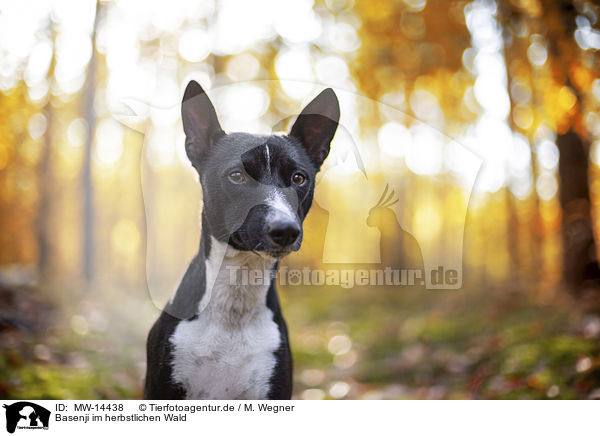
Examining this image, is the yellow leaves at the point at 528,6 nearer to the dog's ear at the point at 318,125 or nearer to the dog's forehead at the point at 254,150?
the dog's ear at the point at 318,125

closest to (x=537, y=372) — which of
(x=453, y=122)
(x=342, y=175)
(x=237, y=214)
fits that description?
(x=342, y=175)

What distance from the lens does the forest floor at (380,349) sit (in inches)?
136

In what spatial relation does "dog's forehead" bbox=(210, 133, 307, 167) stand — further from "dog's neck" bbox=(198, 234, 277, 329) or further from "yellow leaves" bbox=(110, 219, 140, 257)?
"yellow leaves" bbox=(110, 219, 140, 257)

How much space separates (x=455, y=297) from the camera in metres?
7.09

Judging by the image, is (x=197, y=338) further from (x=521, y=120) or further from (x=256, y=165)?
(x=521, y=120)

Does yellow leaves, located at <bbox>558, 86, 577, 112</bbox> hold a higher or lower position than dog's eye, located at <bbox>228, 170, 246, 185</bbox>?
higher

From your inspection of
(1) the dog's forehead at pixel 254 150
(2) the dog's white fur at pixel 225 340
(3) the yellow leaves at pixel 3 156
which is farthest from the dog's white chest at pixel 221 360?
(3) the yellow leaves at pixel 3 156

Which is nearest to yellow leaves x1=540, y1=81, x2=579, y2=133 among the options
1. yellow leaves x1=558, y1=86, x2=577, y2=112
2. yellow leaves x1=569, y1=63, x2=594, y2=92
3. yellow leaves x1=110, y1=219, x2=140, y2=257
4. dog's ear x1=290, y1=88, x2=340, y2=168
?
yellow leaves x1=558, y1=86, x2=577, y2=112

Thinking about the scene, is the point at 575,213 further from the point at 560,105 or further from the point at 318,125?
the point at 318,125

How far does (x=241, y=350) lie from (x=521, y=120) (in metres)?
6.34
